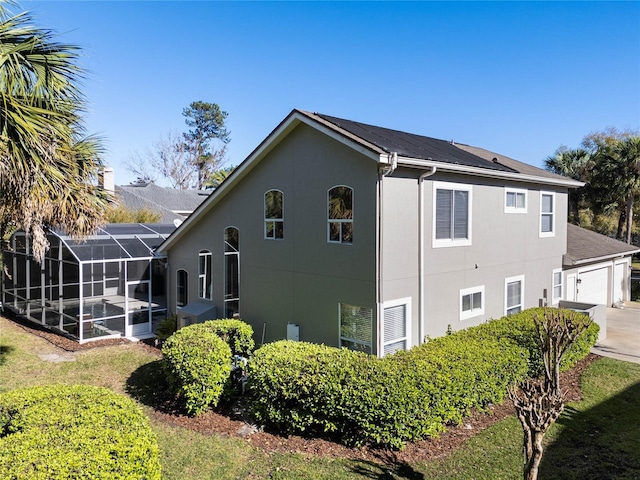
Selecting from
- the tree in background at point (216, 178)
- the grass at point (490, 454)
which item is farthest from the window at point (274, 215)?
the tree in background at point (216, 178)

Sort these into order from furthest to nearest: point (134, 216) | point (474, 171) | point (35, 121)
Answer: point (134, 216) < point (474, 171) < point (35, 121)

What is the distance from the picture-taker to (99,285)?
51.7ft

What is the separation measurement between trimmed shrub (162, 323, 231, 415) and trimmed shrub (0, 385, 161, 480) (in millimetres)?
2324

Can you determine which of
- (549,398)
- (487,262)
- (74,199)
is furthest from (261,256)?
(549,398)

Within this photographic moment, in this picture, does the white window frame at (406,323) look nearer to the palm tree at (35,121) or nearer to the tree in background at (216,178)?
the palm tree at (35,121)

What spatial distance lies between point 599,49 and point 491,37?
11.2 feet

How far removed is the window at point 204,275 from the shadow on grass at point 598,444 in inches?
421

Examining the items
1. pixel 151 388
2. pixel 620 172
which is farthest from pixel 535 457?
pixel 620 172

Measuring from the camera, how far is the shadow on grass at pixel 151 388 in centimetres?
926

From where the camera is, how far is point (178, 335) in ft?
31.8

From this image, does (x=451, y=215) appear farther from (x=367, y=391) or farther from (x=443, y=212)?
(x=367, y=391)

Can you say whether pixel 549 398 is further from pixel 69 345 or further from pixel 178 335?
pixel 69 345

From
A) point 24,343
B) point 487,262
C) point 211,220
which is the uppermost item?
point 211,220

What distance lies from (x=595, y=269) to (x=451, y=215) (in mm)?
11685
